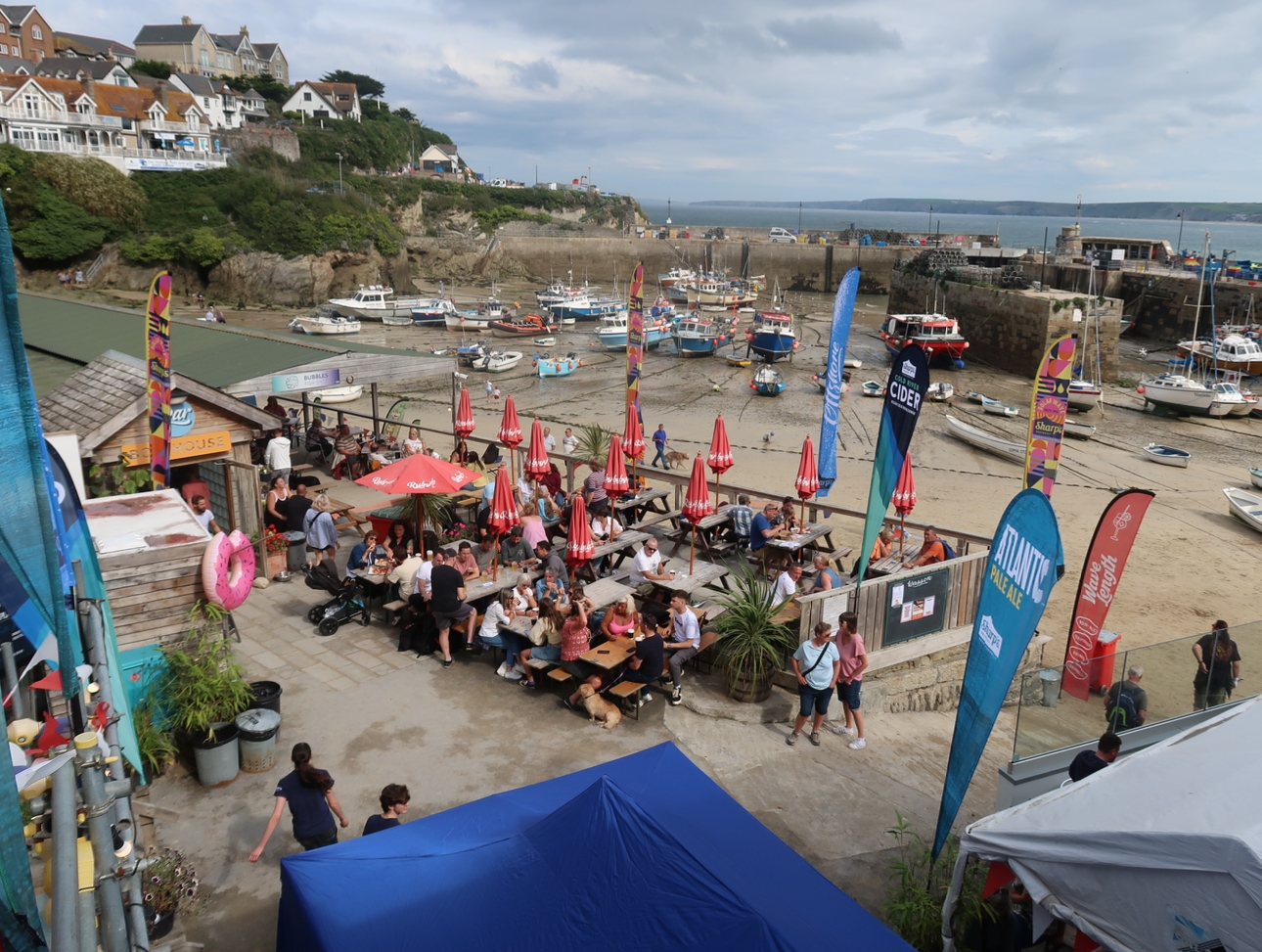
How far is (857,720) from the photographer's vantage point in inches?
328

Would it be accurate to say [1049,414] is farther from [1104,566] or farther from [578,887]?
[578,887]

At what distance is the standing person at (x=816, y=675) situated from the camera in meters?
7.94

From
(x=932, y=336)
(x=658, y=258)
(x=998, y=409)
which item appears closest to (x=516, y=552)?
(x=998, y=409)

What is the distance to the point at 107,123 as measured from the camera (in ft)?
212

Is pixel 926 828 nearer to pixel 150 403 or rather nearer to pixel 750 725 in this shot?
pixel 750 725

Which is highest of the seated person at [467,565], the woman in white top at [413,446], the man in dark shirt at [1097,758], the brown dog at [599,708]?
the woman in white top at [413,446]

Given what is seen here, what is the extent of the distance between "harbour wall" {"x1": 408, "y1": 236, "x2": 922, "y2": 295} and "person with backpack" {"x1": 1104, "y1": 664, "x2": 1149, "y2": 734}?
241ft

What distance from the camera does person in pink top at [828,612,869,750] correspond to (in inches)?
315

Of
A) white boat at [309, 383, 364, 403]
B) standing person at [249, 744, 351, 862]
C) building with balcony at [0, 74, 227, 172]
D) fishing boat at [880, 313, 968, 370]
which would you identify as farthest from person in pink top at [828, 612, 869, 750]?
building with balcony at [0, 74, 227, 172]

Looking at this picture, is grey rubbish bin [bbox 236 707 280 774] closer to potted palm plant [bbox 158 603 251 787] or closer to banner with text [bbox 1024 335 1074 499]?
potted palm plant [bbox 158 603 251 787]

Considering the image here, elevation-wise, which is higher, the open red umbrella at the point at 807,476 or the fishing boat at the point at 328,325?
the fishing boat at the point at 328,325

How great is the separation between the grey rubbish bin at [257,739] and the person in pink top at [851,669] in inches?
197

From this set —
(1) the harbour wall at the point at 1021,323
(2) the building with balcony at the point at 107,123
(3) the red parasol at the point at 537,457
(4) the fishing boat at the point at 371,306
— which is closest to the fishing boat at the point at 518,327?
(4) the fishing boat at the point at 371,306

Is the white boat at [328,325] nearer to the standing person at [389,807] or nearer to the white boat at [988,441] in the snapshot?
the white boat at [988,441]
